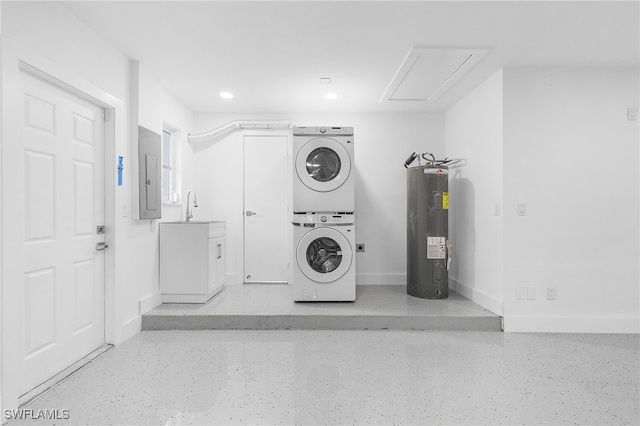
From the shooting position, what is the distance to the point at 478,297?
11.8 feet

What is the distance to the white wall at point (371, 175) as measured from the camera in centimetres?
459

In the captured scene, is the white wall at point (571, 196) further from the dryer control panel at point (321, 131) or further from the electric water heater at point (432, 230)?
the dryer control panel at point (321, 131)

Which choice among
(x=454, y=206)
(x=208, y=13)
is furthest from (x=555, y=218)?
(x=208, y=13)

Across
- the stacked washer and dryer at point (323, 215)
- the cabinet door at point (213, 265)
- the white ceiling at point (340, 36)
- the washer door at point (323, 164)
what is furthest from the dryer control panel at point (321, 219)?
the white ceiling at point (340, 36)

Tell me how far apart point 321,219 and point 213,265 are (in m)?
1.39

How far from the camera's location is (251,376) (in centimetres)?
226

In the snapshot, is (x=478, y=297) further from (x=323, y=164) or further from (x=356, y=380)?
(x=323, y=164)

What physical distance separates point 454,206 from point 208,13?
139 inches

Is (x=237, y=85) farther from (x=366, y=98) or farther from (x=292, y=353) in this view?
(x=292, y=353)

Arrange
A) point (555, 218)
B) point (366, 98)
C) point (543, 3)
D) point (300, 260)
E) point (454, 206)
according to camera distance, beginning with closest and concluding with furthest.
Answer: point (543, 3) < point (555, 218) < point (300, 260) < point (366, 98) < point (454, 206)

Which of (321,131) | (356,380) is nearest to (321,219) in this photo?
(321,131)

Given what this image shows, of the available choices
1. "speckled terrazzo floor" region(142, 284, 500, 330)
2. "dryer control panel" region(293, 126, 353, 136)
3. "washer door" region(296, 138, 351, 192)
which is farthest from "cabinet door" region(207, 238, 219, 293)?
"dryer control panel" region(293, 126, 353, 136)

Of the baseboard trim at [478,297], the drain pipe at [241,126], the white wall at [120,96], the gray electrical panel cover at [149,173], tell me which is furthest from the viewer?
the drain pipe at [241,126]

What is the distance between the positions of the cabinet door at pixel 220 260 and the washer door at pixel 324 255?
42.4 inches
